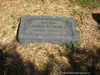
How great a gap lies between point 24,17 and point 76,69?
202cm

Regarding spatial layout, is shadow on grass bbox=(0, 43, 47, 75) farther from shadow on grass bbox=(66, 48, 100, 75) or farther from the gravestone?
shadow on grass bbox=(66, 48, 100, 75)

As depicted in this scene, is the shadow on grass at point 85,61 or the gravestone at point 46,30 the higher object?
the gravestone at point 46,30

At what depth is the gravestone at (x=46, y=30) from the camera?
→ 14.8 ft

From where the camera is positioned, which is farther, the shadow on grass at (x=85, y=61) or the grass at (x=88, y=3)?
the grass at (x=88, y=3)

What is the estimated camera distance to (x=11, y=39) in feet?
15.5

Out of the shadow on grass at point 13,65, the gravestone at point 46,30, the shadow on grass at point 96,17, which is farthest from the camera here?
the shadow on grass at point 96,17

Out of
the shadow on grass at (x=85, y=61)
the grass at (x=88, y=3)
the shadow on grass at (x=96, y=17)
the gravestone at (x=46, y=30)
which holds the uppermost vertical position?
the grass at (x=88, y=3)

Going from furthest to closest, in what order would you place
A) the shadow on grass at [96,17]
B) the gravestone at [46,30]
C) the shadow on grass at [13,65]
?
the shadow on grass at [96,17] → the gravestone at [46,30] → the shadow on grass at [13,65]

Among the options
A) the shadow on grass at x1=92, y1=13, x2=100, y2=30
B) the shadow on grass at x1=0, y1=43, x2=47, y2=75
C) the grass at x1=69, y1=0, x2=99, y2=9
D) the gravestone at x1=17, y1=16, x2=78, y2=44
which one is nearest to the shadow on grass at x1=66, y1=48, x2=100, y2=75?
the gravestone at x1=17, y1=16, x2=78, y2=44

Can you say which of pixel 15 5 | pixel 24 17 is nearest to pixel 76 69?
pixel 24 17

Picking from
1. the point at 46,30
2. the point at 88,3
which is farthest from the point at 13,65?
the point at 88,3

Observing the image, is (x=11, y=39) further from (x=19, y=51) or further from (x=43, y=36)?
(x=43, y=36)

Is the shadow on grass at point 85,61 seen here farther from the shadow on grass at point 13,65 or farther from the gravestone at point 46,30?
the shadow on grass at point 13,65

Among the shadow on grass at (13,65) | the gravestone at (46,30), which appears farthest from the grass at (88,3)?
the shadow on grass at (13,65)
